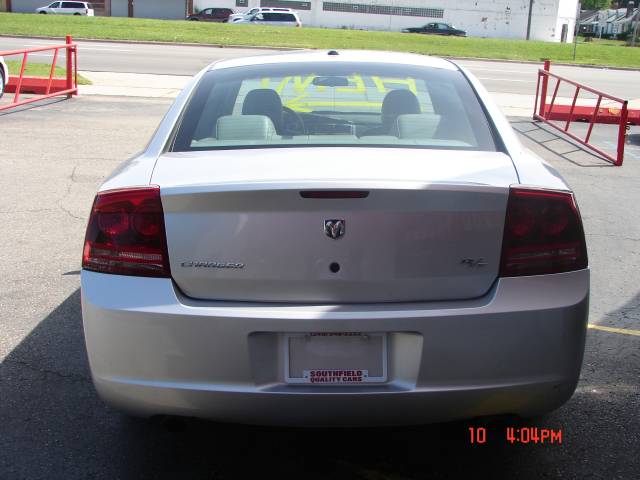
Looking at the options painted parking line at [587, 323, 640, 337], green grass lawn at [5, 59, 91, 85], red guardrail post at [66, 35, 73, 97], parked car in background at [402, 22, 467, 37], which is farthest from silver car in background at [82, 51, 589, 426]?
parked car in background at [402, 22, 467, 37]

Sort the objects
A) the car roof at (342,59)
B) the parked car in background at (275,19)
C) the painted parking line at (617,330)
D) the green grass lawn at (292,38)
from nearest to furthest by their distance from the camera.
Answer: the car roof at (342,59)
the painted parking line at (617,330)
the green grass lawn at (292,38)
the parked car in background at (275,19)

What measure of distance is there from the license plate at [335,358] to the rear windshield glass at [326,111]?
37.5 inches

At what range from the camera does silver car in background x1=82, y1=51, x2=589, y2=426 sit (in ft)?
9.24

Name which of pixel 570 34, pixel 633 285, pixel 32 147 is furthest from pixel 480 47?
pixel 570 34

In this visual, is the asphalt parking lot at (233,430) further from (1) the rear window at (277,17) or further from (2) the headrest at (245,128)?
(1) the rear window at (277,17)

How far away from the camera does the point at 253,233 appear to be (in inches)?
111

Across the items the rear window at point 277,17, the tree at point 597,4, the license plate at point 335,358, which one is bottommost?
the license plate at point 335,358

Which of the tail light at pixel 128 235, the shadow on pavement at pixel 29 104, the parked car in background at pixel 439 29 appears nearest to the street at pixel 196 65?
the shadow on pavement at pixel 29 104

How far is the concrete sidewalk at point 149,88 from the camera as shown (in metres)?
16.4

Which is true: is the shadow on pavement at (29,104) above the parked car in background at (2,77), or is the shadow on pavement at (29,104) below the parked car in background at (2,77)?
below

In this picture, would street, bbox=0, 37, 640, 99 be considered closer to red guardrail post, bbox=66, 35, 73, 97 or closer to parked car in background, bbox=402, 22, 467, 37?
red guardrail post, bbox=66, 35, 73, 97

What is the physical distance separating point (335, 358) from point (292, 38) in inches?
1275

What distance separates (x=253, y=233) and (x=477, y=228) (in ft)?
2.63

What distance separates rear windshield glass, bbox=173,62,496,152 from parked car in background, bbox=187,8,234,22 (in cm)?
5324
